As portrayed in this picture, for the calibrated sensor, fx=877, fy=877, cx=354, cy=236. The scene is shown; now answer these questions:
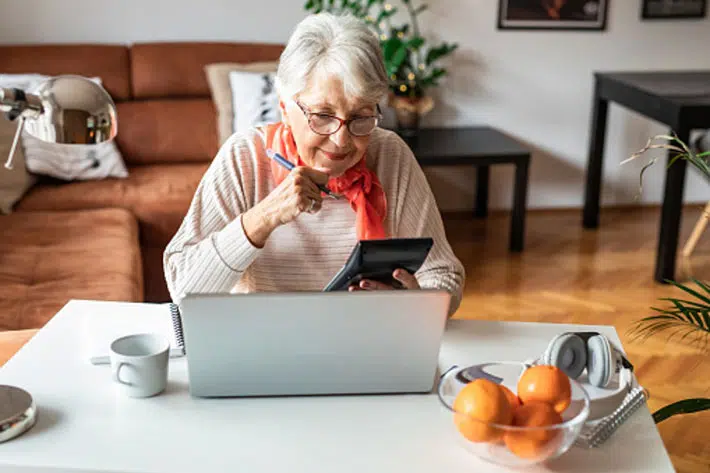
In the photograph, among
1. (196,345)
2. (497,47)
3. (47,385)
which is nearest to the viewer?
(196,345)

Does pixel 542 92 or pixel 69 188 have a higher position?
pixel 542 92

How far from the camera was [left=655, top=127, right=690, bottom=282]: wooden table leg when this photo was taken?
3.43m

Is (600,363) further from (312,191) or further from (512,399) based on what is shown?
(312,191)

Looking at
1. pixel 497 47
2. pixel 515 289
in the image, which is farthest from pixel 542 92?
pixel 515 289

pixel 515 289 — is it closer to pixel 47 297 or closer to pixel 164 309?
pixel 47 297

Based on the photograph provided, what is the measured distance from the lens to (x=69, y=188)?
11.3 feet

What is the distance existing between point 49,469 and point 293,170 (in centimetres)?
66

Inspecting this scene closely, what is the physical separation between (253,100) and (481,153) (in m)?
1.02

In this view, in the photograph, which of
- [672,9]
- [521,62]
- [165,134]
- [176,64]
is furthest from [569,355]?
[672,9]

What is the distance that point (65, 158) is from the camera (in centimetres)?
350

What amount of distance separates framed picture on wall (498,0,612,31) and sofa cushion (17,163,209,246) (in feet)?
5.88

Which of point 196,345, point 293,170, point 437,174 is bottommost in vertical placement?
point 437,174

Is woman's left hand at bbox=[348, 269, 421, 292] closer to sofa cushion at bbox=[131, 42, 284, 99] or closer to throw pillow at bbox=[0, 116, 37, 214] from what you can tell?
throw pillow at bbox=[0, 116, 37, 214]

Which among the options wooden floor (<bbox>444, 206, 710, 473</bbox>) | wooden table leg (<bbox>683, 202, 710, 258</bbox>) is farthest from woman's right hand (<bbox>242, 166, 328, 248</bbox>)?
wooden table leg (<bbox>683, 202, 710, 258</bbox>)
